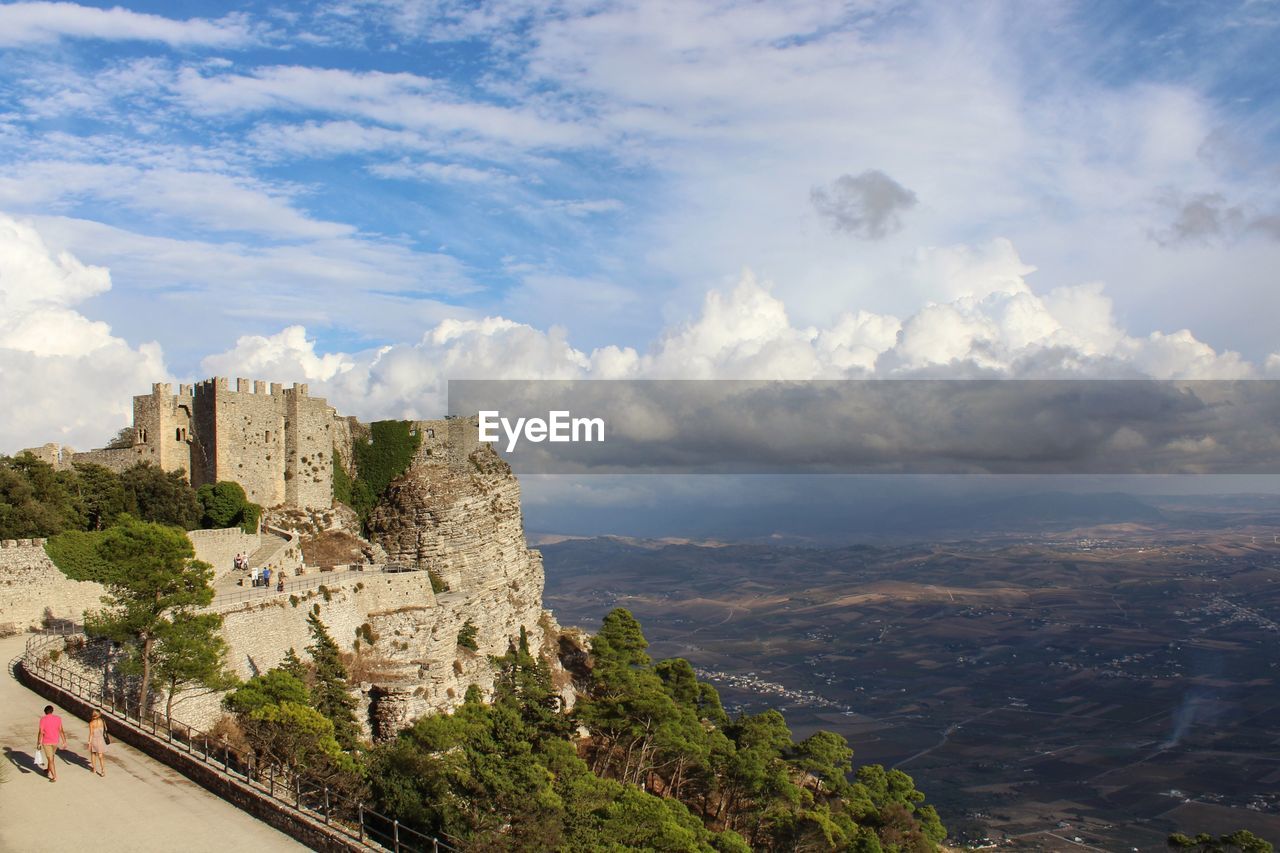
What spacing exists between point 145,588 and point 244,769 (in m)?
6.26

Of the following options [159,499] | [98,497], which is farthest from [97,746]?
[98,497]

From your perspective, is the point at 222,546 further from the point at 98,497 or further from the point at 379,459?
the point at 379,459

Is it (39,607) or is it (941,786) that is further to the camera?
(941,786)

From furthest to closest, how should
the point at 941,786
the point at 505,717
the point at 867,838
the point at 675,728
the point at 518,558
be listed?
1. the point at 941,786
2. the point at 518,558
3. the point at 867,838
4. the point at 675,728
5. the point at 505,717

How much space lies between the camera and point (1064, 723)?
7510 inches

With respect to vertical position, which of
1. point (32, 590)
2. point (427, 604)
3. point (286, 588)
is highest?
point (32, 590)

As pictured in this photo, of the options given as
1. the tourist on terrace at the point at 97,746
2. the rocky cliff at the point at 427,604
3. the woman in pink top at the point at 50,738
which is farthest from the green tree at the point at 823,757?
the woman in pink top at the point at 50,738

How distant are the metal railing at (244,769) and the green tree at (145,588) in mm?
1152

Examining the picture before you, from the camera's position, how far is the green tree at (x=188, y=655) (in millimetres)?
27906

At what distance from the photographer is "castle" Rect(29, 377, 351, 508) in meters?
48.0

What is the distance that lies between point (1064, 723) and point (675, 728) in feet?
575

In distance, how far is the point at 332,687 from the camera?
111ft

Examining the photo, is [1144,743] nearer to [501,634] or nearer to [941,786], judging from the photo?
[941,786]

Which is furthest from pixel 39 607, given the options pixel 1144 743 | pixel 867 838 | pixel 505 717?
pixel 1144 743
